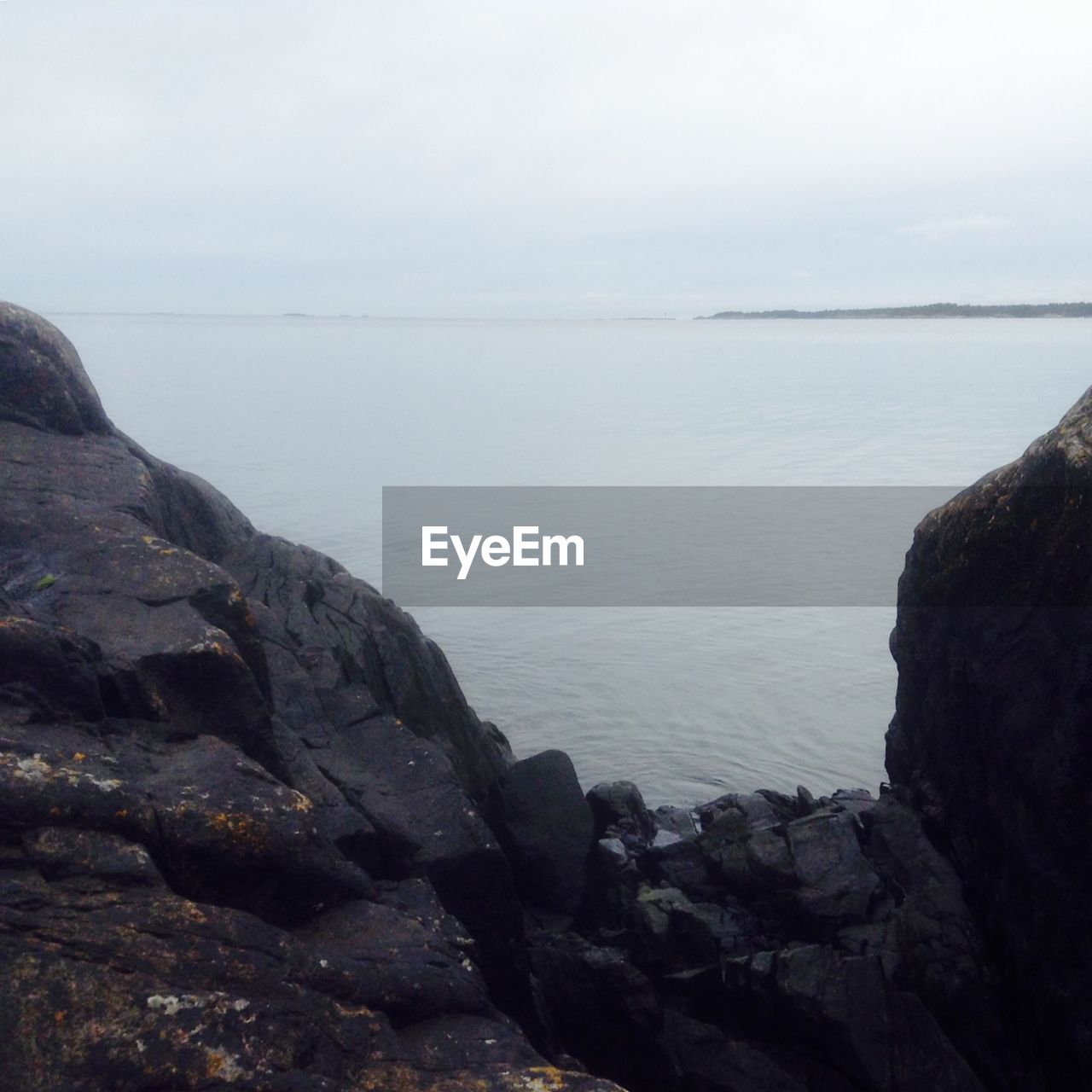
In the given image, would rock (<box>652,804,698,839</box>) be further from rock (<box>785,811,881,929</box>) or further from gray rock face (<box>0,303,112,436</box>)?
gray rock face (<box>0,303,112,436</box>)

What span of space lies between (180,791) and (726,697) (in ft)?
46.6

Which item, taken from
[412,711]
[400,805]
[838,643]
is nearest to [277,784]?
[400,805]

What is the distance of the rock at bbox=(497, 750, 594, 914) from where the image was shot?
1034 centimetres

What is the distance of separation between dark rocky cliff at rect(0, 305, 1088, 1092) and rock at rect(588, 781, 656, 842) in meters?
0.04

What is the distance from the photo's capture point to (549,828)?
10602mm

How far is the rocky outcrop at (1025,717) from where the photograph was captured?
773cm

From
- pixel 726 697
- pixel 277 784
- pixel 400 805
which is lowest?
pixel 726 697

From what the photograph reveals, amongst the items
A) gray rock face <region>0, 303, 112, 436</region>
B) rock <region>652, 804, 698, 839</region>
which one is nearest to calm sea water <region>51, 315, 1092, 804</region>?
rock <region>652, 804, 698, 839</region>

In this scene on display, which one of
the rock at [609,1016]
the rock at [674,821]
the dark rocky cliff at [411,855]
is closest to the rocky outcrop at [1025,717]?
the dark rocky cliff at [411,855]

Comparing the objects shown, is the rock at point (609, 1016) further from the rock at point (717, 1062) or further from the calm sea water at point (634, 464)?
the calm sea water at point (634, 464)

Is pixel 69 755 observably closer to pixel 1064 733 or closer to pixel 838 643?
pixel 1064 733

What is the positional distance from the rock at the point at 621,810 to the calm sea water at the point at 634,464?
2535mm

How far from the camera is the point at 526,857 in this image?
10.4 metres

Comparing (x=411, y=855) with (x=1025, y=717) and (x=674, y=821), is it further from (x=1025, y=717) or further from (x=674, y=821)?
(x=674, y=821)
